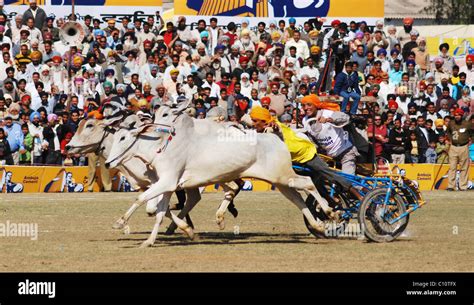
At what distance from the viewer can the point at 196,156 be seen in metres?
17.9

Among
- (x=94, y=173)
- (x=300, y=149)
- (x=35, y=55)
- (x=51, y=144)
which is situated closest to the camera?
(x=300, y=149)

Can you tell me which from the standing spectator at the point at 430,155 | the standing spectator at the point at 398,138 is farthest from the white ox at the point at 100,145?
the standing spectator at the point at 430,155

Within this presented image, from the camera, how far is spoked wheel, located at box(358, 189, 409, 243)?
17.7m

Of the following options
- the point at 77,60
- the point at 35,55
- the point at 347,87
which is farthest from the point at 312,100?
the point at 35,55

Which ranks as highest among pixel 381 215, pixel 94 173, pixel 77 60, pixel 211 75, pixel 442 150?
pixel 77 60

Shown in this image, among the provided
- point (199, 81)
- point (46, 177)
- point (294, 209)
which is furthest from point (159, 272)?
point (199, 81)

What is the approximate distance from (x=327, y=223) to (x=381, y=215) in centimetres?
123

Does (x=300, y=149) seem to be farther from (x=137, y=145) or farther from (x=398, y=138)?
(x=398, y=138)

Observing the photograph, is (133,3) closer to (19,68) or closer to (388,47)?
(19,68)

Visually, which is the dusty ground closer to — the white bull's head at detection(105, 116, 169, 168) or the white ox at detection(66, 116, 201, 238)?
the white ox at detection(66, 116, 201, 238)

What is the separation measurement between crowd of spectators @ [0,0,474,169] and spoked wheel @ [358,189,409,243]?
11.1 m

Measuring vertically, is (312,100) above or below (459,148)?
above

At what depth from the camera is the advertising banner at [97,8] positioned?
35.7m

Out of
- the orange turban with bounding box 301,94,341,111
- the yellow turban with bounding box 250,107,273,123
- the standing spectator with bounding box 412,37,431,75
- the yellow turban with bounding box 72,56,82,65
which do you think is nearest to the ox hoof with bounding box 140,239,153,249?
the yellow turban with bounding box 250,107,273,123
